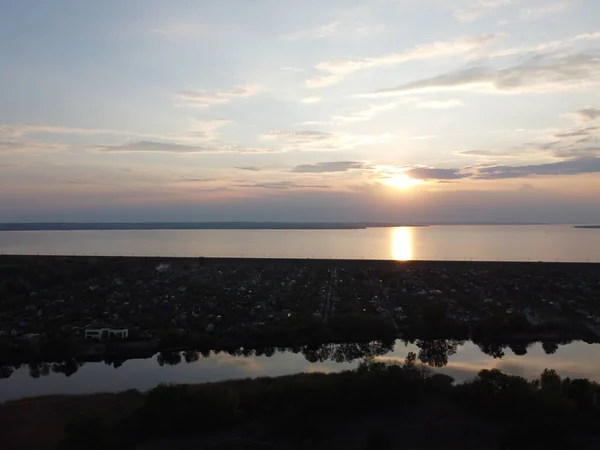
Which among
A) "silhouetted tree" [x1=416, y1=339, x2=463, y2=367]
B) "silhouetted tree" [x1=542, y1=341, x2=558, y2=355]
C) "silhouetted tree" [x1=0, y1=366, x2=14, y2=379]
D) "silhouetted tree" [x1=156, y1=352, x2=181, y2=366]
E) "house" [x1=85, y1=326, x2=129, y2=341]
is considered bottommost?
"silhouetted tree" [x1=0, y1=366, x2=14, y2=379]

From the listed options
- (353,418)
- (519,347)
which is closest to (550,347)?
(519,347)

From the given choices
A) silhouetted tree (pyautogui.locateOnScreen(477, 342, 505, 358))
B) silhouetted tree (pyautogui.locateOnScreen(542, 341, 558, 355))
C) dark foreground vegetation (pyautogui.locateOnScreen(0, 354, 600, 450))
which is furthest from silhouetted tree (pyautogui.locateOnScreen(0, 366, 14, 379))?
silhouetted tree (pyautogui.locateOnScreen(542, 341, 558, 355))

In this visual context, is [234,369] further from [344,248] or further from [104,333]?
[344,248]

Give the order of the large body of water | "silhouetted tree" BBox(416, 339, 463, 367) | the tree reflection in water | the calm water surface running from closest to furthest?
the calm water surface, the tree reflection in water, "silhouetted tree" BBox(416, 339, 463, 367), the large body of water

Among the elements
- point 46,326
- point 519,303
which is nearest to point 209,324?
point 46,326

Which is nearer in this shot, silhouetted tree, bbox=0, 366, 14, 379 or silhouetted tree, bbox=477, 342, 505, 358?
silhouetted tree, bbox=0, 366, 14, 379

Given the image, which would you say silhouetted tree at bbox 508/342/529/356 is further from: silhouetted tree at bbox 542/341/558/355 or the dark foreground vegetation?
the dark foreground vegetation

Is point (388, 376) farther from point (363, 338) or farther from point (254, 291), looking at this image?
point (254, 291)
